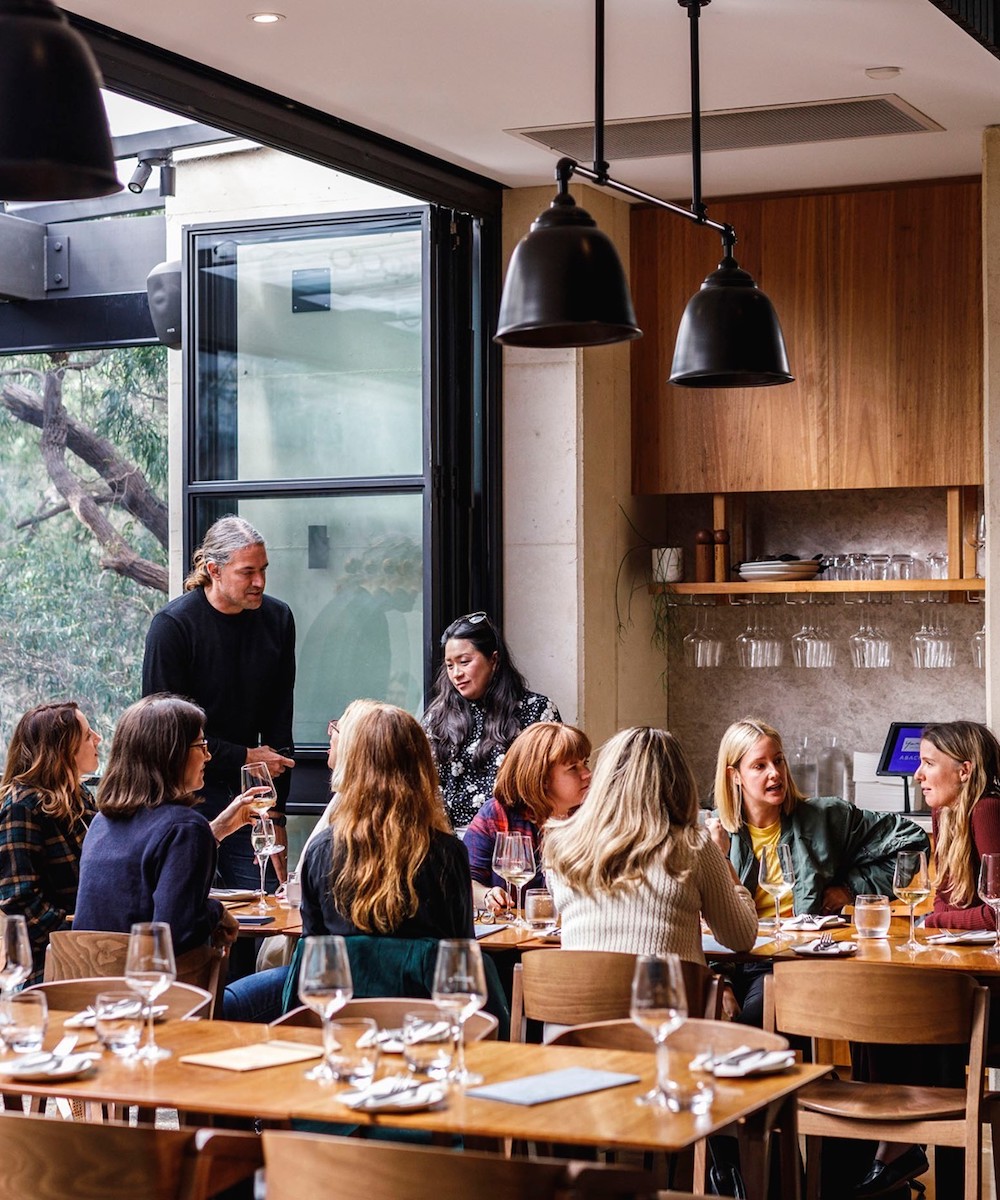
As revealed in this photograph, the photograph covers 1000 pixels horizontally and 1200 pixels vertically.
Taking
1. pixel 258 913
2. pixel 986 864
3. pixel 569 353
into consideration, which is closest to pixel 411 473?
pixel 569 353

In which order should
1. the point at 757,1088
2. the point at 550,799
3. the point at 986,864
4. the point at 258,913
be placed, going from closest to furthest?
the point at 757,1088, the point at 986,864, the point at 258,913, the point at 550,799

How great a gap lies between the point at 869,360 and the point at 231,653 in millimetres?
2648

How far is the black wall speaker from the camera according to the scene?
695 cm

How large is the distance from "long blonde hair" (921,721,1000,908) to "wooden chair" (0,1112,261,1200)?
262 cm

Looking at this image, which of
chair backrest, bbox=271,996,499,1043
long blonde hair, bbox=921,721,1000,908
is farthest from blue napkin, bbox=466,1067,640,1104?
long blonde hair, bbox=921,721,1000,908

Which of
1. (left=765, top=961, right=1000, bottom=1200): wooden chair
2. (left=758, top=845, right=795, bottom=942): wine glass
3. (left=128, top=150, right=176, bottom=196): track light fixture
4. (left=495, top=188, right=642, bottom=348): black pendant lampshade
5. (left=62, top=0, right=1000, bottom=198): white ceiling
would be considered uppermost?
(left=128, top=150, right=176, bottom=196): track light fixture

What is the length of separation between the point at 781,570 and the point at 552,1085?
13.7ft

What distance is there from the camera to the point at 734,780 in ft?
16.8

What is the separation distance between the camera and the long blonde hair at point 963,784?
4676 millimetres

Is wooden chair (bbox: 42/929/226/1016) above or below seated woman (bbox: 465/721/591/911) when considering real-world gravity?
below


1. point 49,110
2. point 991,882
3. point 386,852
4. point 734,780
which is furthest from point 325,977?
point 734,780

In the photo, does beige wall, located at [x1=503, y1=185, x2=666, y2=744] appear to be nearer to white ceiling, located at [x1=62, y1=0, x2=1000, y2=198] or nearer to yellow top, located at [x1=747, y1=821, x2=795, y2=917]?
white ceiling, located at [x1=62, y1=0, x2=1000, y2=198]

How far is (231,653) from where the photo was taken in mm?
6102

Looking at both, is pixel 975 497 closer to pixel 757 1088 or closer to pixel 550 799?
pixel 550 799
